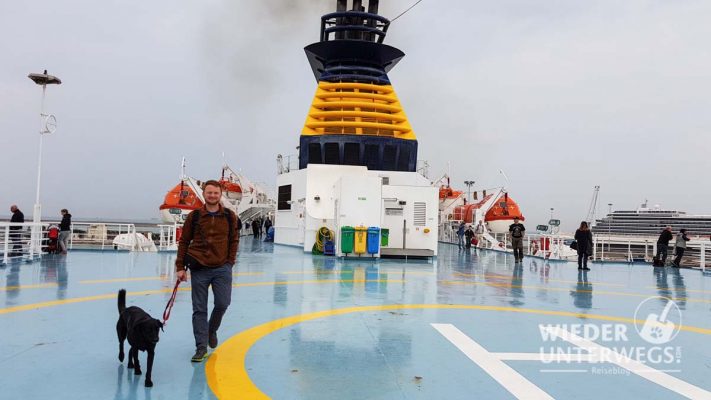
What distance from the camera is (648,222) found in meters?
91.6

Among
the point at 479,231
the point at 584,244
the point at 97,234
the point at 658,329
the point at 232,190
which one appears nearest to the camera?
the point at 658,329

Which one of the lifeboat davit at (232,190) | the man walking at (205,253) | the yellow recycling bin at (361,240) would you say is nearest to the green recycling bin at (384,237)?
the yellow recycling bin at (361,240)

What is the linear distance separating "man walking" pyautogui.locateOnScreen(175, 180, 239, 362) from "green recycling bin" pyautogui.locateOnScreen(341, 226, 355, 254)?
33.8 ft

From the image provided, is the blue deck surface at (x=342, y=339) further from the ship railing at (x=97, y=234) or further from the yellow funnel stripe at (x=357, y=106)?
the yellow funnel stripe at (x=357, y=106)

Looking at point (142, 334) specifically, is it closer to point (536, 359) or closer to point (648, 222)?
point (536, 359)

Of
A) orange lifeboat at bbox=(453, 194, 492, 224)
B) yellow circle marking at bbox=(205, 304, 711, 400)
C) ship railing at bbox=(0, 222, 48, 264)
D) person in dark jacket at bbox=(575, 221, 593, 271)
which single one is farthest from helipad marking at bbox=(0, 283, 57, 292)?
orange lifeboat at bbox=(453, 194, 492, 224)

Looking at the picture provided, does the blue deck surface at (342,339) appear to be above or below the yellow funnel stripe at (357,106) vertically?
below

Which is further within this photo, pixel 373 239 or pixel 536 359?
pixel 373 239

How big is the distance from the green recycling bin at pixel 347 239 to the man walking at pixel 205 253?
10.3 m

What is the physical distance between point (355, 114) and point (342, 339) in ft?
49.2

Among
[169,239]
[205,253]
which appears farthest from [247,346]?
[169,239]

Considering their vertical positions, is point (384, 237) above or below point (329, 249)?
above

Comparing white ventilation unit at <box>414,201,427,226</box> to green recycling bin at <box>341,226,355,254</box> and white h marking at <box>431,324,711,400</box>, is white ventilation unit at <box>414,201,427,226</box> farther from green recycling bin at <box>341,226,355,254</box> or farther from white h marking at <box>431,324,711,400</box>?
white h marking at <box>431,324,711,400</box>

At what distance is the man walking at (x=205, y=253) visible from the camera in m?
4.14
